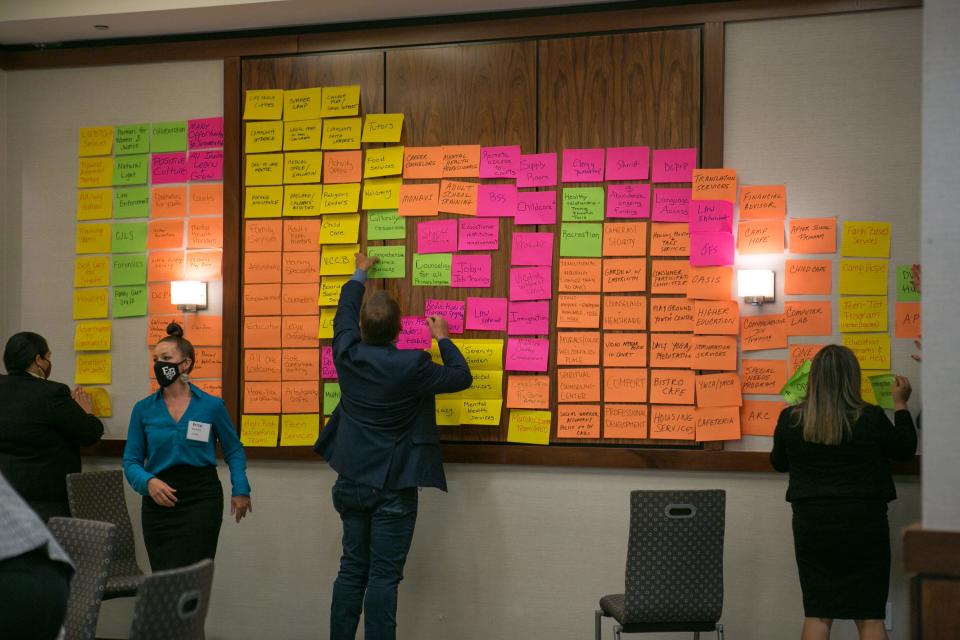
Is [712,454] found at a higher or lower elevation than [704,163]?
lower

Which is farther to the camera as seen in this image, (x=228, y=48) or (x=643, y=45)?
(x=228, y=48)

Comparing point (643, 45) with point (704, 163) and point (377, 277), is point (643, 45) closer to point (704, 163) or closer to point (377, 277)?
point (704, 163)

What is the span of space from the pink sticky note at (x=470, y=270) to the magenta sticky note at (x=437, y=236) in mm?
70

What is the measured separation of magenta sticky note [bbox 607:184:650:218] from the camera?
446 cm

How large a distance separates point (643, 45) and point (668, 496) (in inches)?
83.9

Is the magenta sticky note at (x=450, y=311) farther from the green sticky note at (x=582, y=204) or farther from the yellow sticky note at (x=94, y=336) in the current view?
the yellow sticky note at (x=94, y=336)

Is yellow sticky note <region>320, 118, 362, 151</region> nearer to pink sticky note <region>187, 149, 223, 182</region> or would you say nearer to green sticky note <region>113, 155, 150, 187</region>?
pink sticky note <region>187, 149, 223, 182</region>

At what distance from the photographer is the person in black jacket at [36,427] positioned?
4.25 meters

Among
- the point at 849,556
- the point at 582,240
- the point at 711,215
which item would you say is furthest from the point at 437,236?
the point at 849,556

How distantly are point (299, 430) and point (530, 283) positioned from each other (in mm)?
1372

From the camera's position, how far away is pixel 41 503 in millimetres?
4383

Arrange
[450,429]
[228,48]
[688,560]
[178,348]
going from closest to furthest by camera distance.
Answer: [688,560]
[178,348]
[450,429]
[228,48]

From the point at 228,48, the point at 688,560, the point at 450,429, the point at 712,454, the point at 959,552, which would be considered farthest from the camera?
the point at 228,48

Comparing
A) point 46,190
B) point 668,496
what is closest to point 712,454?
point 668,496
